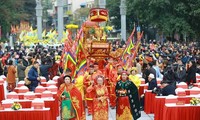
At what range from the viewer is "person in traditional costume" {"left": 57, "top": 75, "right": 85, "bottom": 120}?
11.2 m

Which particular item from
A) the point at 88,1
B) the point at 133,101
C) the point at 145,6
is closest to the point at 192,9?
the point at 145,6

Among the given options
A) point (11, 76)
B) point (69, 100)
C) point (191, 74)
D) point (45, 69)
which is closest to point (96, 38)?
point (45, 69)

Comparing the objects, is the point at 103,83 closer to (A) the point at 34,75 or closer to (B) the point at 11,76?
(A) the point at 34,75

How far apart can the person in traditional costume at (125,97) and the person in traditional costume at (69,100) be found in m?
1.31

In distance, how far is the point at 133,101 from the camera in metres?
12.4

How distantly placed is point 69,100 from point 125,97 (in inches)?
64.0

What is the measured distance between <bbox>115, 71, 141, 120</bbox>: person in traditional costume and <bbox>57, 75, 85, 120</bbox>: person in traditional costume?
1308 mm

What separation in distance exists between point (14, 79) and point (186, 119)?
958 cm

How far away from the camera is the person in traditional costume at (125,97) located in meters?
12.2

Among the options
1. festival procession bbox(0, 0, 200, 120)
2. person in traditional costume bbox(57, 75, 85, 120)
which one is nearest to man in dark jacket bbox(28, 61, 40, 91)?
festival procession bbox(0, 0, 200, 120)

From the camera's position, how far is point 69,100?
11.2 meters

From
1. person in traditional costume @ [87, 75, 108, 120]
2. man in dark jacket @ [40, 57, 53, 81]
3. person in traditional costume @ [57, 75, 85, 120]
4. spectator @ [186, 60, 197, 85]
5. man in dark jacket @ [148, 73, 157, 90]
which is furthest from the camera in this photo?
man in dark jacket @ [40, 57, 53, 81]

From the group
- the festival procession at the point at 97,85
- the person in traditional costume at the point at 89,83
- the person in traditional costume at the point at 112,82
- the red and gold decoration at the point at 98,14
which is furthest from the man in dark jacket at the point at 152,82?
the red and gold decoration at the point at 98,14

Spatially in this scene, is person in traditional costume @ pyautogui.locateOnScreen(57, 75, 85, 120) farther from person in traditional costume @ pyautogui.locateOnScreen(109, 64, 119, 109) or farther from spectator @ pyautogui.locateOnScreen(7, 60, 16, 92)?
spectator @ pyautogui.locateOnScreen(7, 60, 16, 92)
